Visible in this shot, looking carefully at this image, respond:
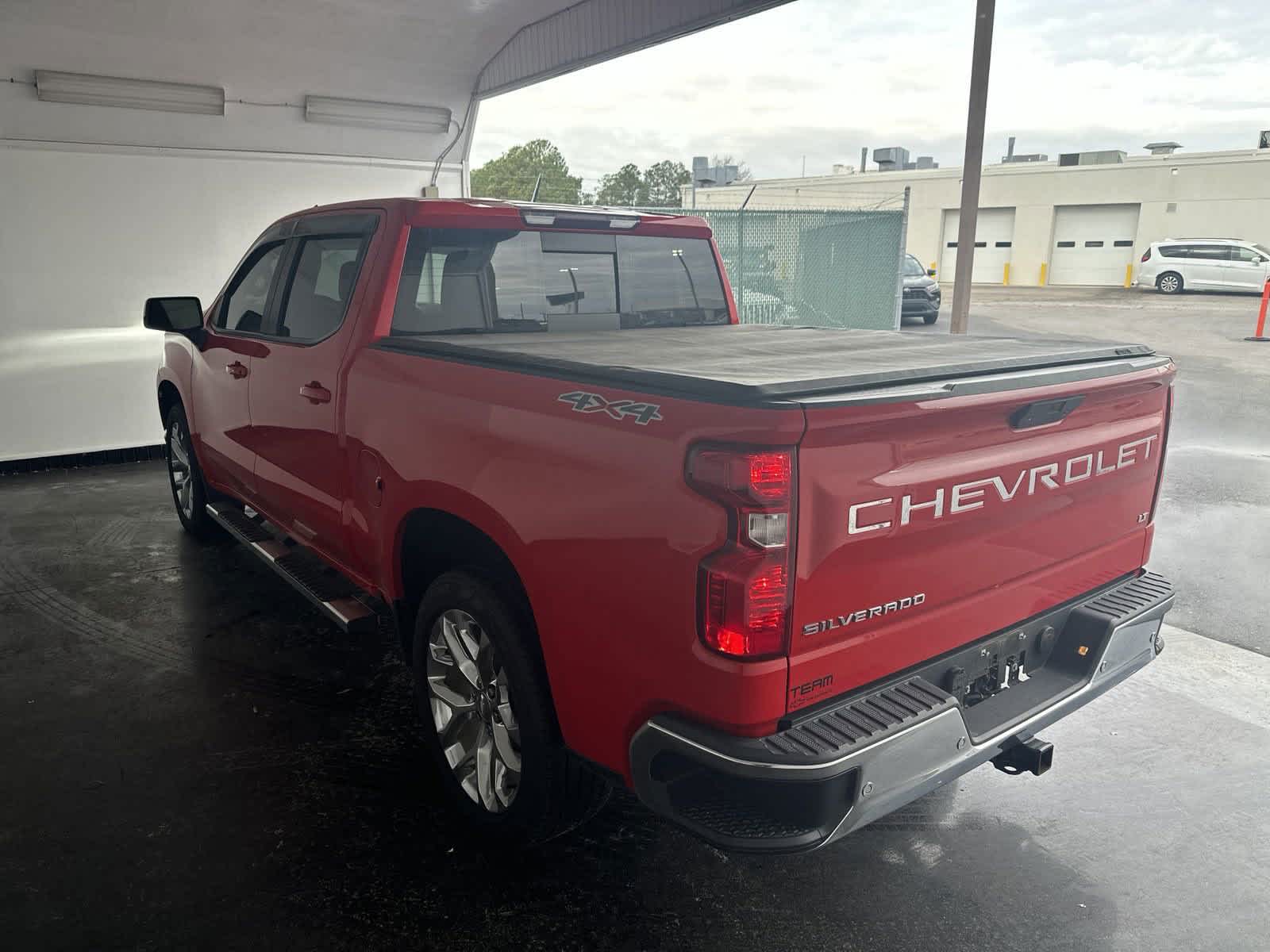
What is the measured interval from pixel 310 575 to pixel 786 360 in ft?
8.11

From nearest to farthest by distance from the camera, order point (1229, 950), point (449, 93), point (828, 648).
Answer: point (828, 648), point (1229, 950), point (449, 93)

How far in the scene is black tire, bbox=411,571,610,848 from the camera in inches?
105

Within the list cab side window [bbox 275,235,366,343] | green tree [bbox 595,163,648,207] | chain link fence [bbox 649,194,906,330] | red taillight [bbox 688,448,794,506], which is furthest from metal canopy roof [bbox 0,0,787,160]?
green tree [bbox 595,163,648,207]

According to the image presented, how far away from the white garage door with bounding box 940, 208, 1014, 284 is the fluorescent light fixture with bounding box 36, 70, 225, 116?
3746 cm

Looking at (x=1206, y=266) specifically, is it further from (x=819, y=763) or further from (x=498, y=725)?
(x=819, y=763)

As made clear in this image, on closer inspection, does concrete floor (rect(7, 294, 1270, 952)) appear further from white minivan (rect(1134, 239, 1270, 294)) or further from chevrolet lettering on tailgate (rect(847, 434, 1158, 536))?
white minivan (rect(1134, 239, 1270, 294))

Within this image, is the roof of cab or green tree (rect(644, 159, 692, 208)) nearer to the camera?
the roof of cab

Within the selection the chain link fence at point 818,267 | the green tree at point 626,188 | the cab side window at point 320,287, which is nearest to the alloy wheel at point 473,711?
the cab side window at point 320,287

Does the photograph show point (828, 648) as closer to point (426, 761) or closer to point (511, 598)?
point (511, 598)

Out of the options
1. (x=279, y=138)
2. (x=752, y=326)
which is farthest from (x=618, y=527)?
(x=279, y=138)

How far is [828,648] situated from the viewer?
7.23 feet

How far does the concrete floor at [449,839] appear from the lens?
2678 millimetres

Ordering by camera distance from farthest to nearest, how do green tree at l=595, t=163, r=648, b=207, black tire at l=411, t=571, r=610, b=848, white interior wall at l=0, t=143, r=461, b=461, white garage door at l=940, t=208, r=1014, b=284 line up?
green tree at l=595, t=163, r=648, b=207
white garage door at l=940, t=208, r=1014, b=284
white interior wall at l=0, t=143, r=461, b=461
black tire at l=411, t=571, r=610, b=848

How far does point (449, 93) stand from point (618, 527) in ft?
28.9
